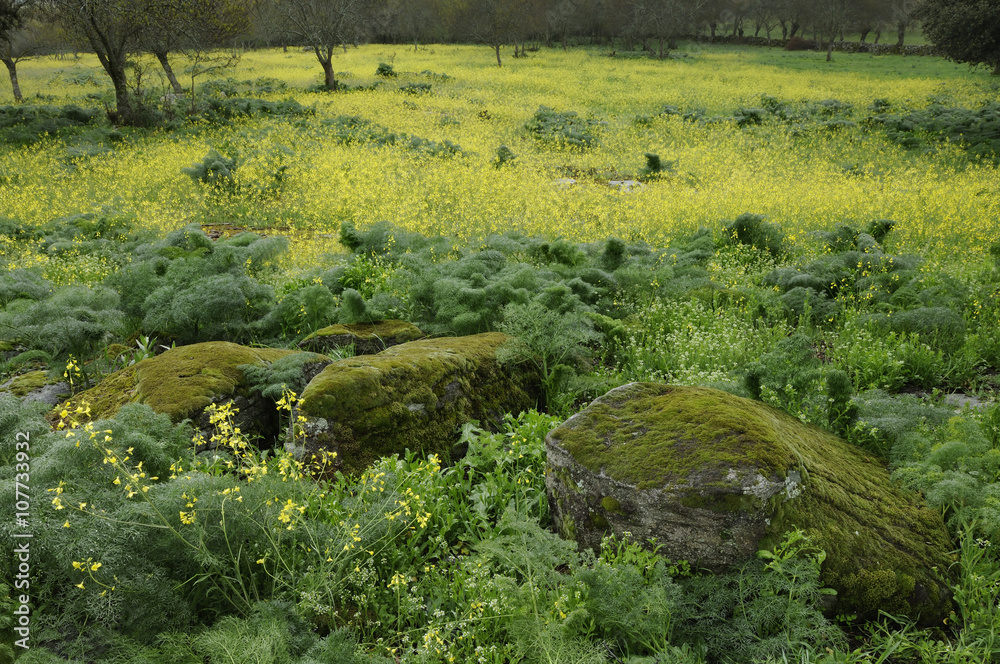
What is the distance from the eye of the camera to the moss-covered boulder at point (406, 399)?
178 inches

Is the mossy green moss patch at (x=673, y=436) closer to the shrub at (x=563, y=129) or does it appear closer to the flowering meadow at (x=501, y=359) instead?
the flowering meadow at (x=501, y=359)

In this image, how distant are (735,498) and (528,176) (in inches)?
560

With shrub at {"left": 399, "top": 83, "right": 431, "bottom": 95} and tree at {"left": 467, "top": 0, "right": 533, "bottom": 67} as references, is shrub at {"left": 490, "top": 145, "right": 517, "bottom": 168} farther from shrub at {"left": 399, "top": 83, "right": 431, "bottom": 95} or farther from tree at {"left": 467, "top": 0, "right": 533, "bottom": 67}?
tree at {"left": 467, "top": 0, "right": 533, "bottom": 67}

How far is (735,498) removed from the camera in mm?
3232

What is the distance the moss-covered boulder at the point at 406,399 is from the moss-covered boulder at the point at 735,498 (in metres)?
1.36

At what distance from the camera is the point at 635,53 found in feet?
198

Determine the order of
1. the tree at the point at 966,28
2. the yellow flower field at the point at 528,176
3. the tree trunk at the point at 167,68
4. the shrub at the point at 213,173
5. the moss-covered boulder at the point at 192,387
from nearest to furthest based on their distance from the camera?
1. the moss-covered boulder at the point at 192,387
2. the yellow flower field at the point at 528,176
3. the shrub at the point at 213,173
4. the tree at the point at 966,28
5. the tree trunk at the point at 167,68

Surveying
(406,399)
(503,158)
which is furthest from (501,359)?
(503,158)

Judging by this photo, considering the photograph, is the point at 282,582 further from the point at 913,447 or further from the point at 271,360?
the point at 913,447

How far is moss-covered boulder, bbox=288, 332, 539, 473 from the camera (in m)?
4.53

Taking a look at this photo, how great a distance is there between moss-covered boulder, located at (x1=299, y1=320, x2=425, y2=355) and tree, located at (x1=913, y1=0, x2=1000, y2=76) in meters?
28.3

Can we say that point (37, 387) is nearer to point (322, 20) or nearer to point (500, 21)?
point (322, 20)

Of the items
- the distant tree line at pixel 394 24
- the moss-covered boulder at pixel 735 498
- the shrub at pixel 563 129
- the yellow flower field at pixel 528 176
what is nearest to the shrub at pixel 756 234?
the yellow flower field at pixel 528 176

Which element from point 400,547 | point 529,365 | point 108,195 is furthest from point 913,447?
point 108,195
